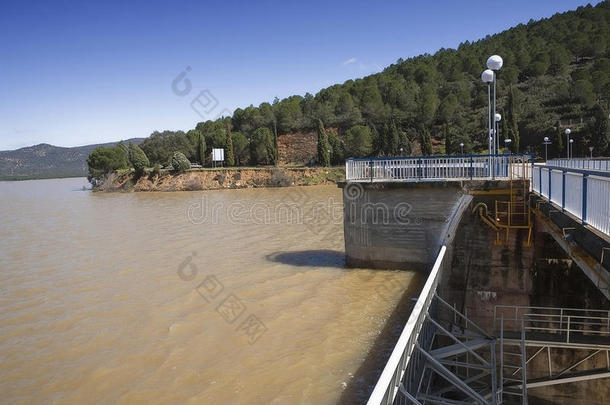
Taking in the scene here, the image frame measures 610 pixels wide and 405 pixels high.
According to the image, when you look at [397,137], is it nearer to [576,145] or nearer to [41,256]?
[576,145]

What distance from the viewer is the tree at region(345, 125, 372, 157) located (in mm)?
64125

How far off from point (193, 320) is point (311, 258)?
5.81 m

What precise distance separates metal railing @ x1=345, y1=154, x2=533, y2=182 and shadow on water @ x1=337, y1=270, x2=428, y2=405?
9.73ft

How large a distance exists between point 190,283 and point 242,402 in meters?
6.66

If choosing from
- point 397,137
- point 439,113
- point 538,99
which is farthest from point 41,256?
point 538,99

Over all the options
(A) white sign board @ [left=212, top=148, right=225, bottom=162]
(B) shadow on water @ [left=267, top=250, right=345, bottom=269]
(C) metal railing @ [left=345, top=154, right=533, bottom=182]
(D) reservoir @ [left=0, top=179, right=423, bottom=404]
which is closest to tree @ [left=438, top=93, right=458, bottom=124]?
(A) white sign board @ [left=212, top=148, right=225, bottom=162]

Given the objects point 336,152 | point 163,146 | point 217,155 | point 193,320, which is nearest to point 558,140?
point 336,152

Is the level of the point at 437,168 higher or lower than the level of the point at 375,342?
higher

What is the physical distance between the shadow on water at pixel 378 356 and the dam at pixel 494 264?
2.44ft

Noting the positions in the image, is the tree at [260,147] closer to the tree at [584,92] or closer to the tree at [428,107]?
the tree at [428,107]

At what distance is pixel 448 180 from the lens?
434 inches

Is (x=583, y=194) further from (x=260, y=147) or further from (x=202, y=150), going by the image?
(x=202, y=150)

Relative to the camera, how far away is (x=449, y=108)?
2603 inches

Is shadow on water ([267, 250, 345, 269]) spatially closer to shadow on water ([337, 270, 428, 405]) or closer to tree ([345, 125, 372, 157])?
shadow on water ([337, 270, 428, 405])
